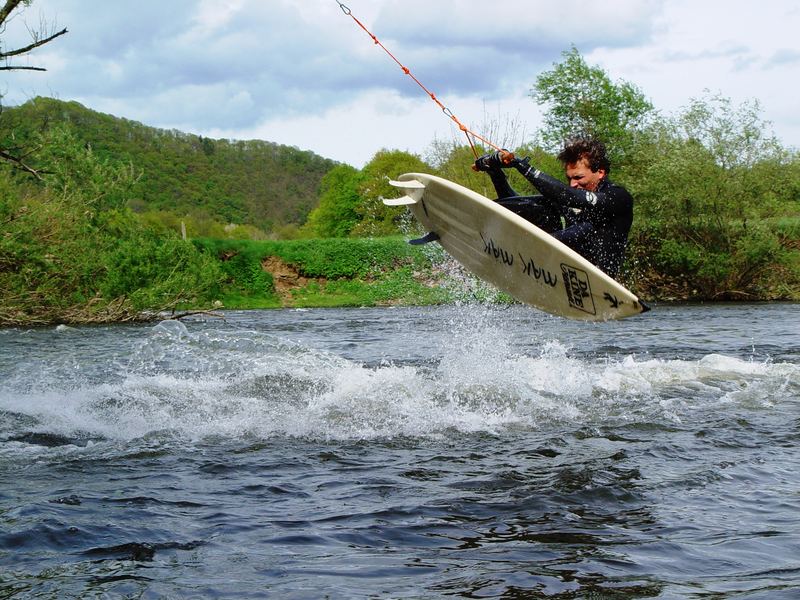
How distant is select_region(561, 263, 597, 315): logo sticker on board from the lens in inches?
328

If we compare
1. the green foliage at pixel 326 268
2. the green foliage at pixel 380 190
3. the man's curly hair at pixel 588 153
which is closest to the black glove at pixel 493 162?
the man's curly hair at pixel 588 153

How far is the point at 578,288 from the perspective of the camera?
8.43 meters

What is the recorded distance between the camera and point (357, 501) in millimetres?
5723

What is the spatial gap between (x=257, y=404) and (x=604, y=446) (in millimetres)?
3760

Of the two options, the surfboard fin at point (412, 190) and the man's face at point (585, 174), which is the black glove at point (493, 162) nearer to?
the man's face at point (585, 174)

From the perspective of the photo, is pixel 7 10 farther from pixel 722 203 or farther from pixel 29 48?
pixel 722 203

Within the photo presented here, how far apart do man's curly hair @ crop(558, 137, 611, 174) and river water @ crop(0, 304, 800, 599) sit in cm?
255

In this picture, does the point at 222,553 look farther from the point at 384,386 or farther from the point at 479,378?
the point at 479,378

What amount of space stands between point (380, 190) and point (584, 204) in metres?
62.7

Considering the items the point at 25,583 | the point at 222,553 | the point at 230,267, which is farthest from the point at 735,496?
the point at 230,267

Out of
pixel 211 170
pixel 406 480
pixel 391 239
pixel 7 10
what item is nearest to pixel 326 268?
pixel 391 239

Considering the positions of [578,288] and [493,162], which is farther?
[493,162]

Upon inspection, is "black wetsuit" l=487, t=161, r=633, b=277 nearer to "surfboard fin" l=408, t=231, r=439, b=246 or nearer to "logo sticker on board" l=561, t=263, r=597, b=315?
"logo sticker on board" l=561, t=263, r=597, b=315

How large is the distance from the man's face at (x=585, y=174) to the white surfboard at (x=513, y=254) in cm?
76
